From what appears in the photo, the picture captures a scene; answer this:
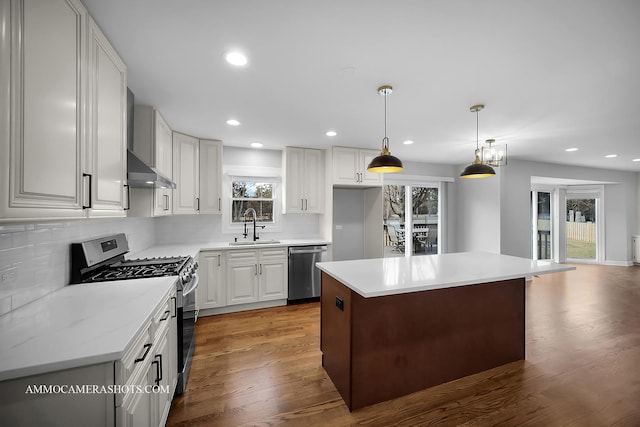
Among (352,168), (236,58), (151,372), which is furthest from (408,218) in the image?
(151,372)

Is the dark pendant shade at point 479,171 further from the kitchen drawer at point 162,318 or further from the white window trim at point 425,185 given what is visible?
the kitchen drawer at point 162,318

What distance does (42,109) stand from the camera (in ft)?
3.38

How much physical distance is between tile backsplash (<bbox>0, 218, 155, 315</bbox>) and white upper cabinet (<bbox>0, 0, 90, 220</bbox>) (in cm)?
18

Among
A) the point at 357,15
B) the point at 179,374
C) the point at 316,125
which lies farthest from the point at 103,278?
the point at 316,125

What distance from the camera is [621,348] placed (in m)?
2.68

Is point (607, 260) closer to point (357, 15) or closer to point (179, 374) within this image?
point (357, 15)

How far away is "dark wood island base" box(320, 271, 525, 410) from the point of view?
190 centimetres

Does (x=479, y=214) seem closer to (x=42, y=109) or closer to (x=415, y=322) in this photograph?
(x=415, y=322)

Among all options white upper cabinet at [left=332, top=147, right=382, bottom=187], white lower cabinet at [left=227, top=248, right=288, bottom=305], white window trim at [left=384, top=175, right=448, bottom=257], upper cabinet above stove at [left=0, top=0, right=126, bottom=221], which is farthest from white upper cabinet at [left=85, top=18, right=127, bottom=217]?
white window trim at [left=384, top=175, right=448, bottom=257]

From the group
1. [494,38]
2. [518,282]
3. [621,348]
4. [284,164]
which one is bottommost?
[621,348]

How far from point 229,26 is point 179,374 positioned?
94.9 inches

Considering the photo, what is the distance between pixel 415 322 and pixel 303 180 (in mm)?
2849

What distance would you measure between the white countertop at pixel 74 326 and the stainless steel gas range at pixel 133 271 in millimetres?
174

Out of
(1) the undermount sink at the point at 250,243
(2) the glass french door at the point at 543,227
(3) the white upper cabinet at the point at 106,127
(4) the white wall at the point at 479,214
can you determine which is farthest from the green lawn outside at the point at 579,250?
(3) the white upper cabinet at the point at 106,127
